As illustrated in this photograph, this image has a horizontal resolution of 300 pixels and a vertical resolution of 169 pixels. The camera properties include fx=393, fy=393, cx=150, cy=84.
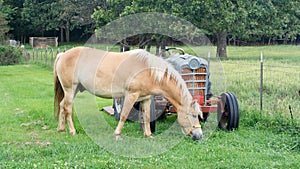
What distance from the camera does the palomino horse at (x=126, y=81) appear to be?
5.73 meters

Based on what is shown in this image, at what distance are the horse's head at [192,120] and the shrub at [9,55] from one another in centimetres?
1686

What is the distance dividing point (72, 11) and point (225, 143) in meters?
28.7

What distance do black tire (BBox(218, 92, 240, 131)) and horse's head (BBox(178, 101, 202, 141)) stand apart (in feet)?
2.99

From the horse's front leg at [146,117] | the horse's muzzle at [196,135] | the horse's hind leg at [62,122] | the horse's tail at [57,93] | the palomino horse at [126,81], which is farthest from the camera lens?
the horse's tail at [57,93]

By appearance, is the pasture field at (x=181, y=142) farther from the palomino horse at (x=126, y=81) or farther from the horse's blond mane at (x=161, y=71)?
the horse's blond mane at (x=161, y=71)

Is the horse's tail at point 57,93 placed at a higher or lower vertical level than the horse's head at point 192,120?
higher

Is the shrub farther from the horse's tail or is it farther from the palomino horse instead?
the palomino horse

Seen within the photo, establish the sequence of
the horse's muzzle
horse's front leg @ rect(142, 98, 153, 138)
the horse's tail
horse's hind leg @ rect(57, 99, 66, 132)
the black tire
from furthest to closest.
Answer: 1. the horse's tail
2. horse's hind leg @ rect(57, 99, 66, 132)
3. the black tire
4. horse's front leg @ rect(142, 98, 153, 138)
5. the horse's muzzle

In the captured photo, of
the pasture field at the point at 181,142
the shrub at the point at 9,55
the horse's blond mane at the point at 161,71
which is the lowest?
the pasture field at the point at 181,142

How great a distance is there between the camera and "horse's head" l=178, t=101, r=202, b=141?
5.61 meters

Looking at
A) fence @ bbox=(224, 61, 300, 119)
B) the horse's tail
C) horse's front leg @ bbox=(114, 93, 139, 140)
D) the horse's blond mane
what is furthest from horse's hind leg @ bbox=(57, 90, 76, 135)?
fence @ bbox=(224, 61, 300, 119)

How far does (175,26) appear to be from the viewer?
54.0ft

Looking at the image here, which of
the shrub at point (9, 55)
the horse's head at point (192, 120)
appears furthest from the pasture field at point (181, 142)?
the shrub at point (9, 55)

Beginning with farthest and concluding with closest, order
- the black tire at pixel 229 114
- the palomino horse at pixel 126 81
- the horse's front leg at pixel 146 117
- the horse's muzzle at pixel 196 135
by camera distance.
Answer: the black tire at pixel 229 114 → the horse's front leg at pixel 146 117 → the palomino horse at pixel 126 81 → the horse's muzzle at pixel 196 135
